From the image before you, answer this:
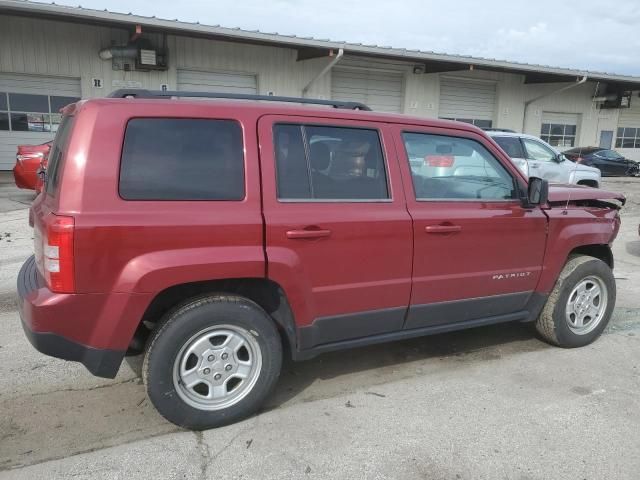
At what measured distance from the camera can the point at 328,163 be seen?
128 inches

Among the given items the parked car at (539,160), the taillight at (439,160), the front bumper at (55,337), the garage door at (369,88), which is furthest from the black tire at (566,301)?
the garage door at (369,88)

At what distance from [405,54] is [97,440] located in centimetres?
1817

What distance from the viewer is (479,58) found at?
2002cm

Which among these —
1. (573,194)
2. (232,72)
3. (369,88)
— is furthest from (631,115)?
(573,194)

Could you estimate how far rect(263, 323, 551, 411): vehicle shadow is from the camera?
361 cm

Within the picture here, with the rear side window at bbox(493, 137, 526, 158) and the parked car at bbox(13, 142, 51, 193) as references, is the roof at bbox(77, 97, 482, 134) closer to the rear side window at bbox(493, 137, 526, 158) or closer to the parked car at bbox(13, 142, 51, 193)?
the rear side window at bbox(493, 137, 526, 158)

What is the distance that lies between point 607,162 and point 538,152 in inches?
513

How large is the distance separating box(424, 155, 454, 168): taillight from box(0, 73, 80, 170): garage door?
15.1 metres

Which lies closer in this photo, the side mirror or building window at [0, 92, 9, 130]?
the side mirror

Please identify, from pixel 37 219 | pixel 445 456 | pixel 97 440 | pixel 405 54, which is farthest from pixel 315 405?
pixel 405 54

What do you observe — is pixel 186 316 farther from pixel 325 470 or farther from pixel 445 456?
pixel 445 456

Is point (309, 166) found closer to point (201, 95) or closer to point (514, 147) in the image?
point (201, 95)

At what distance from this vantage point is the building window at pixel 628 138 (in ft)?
92.2

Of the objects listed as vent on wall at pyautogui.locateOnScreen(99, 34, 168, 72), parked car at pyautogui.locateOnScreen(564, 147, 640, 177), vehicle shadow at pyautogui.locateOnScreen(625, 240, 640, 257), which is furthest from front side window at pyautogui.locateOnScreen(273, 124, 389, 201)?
parked car at pyautogui.locateOnScreen(564, 147, 640, 177)
